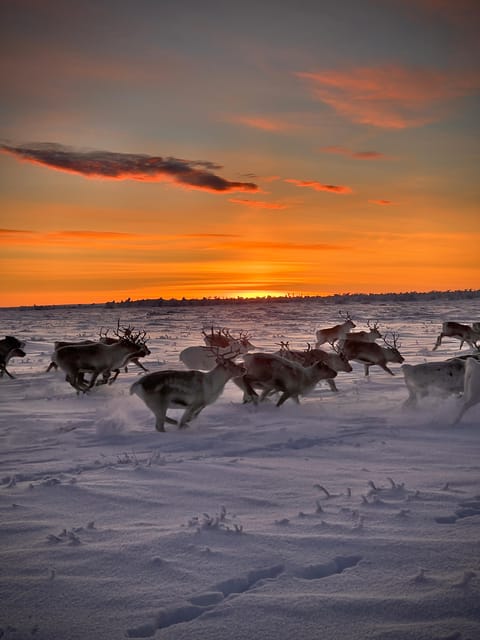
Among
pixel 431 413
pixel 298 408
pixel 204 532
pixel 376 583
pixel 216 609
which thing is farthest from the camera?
pixel 298 408

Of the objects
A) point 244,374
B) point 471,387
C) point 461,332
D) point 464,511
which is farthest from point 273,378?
point 461,332

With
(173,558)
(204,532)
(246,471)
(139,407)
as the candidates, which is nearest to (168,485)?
(246,471)

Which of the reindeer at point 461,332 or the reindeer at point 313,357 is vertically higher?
the reindeer at point 461,332

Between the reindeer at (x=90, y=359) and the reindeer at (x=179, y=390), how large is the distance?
16.2ft

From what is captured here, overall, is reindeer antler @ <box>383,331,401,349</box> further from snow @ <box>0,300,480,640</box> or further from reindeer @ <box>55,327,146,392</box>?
snow @ <box>0,300,480,640</box>

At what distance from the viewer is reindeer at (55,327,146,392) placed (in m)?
13.3

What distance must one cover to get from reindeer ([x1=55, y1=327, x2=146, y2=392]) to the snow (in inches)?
171

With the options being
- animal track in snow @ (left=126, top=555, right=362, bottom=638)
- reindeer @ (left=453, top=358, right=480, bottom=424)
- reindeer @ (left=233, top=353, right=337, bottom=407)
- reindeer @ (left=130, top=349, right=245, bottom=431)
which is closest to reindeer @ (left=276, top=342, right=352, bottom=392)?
reindeer @ (left=233, top=353, right=337, bottom=407)

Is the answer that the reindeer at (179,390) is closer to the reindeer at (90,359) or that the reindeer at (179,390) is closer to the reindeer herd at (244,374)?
the reindeer herd at (244,374)

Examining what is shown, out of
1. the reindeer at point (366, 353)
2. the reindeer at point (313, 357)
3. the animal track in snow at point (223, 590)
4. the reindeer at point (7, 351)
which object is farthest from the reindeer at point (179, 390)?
the reindeer at point (7, 351)

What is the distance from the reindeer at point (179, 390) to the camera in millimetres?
8602

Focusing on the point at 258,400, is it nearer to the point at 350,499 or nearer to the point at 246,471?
the point at 246,471

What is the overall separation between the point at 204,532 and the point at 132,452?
10.5ft

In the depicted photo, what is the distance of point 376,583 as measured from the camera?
140 inches
